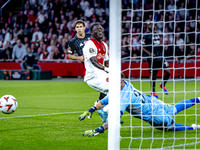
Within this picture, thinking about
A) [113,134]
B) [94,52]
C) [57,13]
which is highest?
[57,13]

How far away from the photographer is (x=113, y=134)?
3.48 metres

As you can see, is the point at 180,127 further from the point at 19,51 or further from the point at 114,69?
the point at 19,51

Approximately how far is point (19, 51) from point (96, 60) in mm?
13989

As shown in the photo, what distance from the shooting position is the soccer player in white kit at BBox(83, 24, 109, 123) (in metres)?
5.76

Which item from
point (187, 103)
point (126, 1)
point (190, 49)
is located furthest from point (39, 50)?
point (187, 103)

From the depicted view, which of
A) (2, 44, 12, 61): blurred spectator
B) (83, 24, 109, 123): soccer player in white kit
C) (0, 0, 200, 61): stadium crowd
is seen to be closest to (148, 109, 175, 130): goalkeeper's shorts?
(83, 24, 109, 123): soccer player in white kit

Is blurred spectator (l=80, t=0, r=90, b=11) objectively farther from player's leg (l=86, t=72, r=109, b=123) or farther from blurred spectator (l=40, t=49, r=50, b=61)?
player's leg (l=86, t=72, r=109, b=123)

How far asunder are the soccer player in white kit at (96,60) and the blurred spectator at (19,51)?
13.4 m

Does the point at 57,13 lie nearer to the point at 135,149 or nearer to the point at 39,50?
the point at 39,50

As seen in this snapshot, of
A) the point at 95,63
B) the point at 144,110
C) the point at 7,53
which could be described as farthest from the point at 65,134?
the point at 7,53

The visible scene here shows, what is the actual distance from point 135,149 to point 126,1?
1636 cm

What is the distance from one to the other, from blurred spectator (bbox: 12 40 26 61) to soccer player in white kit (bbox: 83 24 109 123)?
13.4 meters

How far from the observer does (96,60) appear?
18.7ft

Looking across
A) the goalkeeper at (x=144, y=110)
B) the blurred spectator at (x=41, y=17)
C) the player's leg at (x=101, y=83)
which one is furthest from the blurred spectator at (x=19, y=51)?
the goalkeeper at (x=144, y=110)
